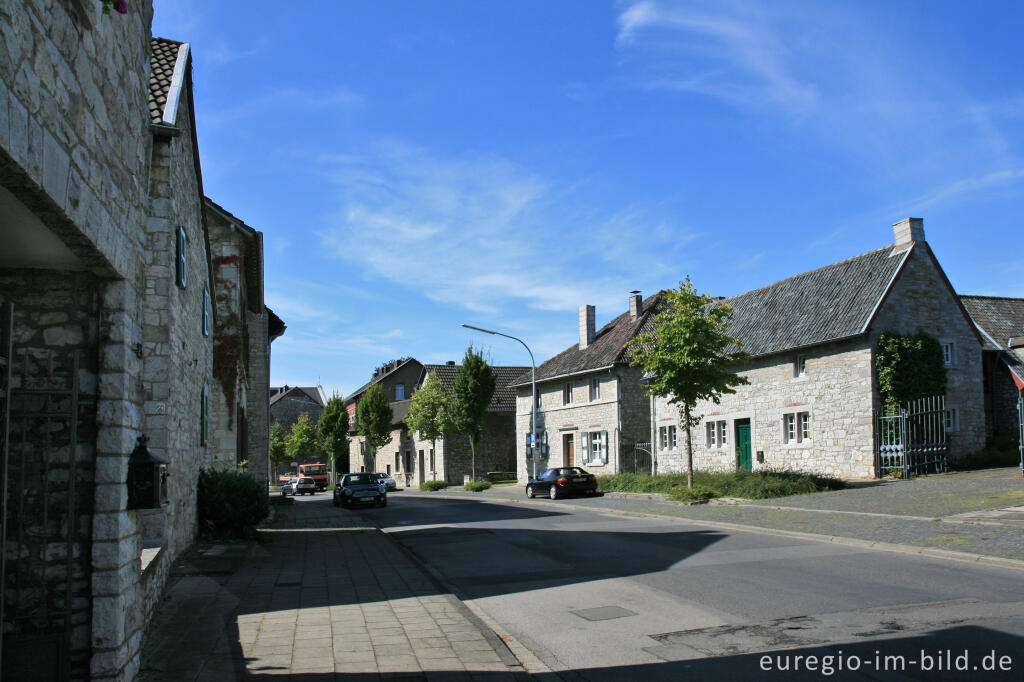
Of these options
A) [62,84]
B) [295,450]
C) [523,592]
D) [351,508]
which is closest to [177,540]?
[523,592]

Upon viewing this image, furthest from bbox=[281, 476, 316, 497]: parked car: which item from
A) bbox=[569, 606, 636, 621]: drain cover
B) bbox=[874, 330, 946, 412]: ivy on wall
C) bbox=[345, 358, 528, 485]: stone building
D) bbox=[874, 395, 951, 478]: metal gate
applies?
bbox=[569, 606, 636, 621]: drain cover

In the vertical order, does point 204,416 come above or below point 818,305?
below

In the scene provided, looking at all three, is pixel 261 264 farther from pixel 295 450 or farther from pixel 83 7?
pixel 295 450

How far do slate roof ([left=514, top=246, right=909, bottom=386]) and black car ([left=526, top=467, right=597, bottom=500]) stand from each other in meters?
7.98

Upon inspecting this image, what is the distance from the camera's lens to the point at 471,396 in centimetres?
4516

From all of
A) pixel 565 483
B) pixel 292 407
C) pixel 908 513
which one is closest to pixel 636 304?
pixel 565 483

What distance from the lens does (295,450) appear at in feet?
254

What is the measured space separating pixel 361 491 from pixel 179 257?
1992cm

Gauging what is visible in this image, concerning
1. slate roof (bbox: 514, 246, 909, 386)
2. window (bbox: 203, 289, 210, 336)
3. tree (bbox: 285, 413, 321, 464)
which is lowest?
tree (bbox: 285, 413, 321, 464)

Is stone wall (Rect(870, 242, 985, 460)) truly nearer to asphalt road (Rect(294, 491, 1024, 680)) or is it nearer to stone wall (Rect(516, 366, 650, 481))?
stone wall (Rect(516, 366, 650, 481))

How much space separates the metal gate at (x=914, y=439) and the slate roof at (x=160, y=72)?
2168 cm

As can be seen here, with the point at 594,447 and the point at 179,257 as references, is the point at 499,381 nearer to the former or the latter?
the point at 594,447

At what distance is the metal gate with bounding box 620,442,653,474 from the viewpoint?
3606 cm

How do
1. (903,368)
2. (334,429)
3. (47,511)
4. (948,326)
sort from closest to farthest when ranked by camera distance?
(47,511), (903,368), (948,326), (334,429)
